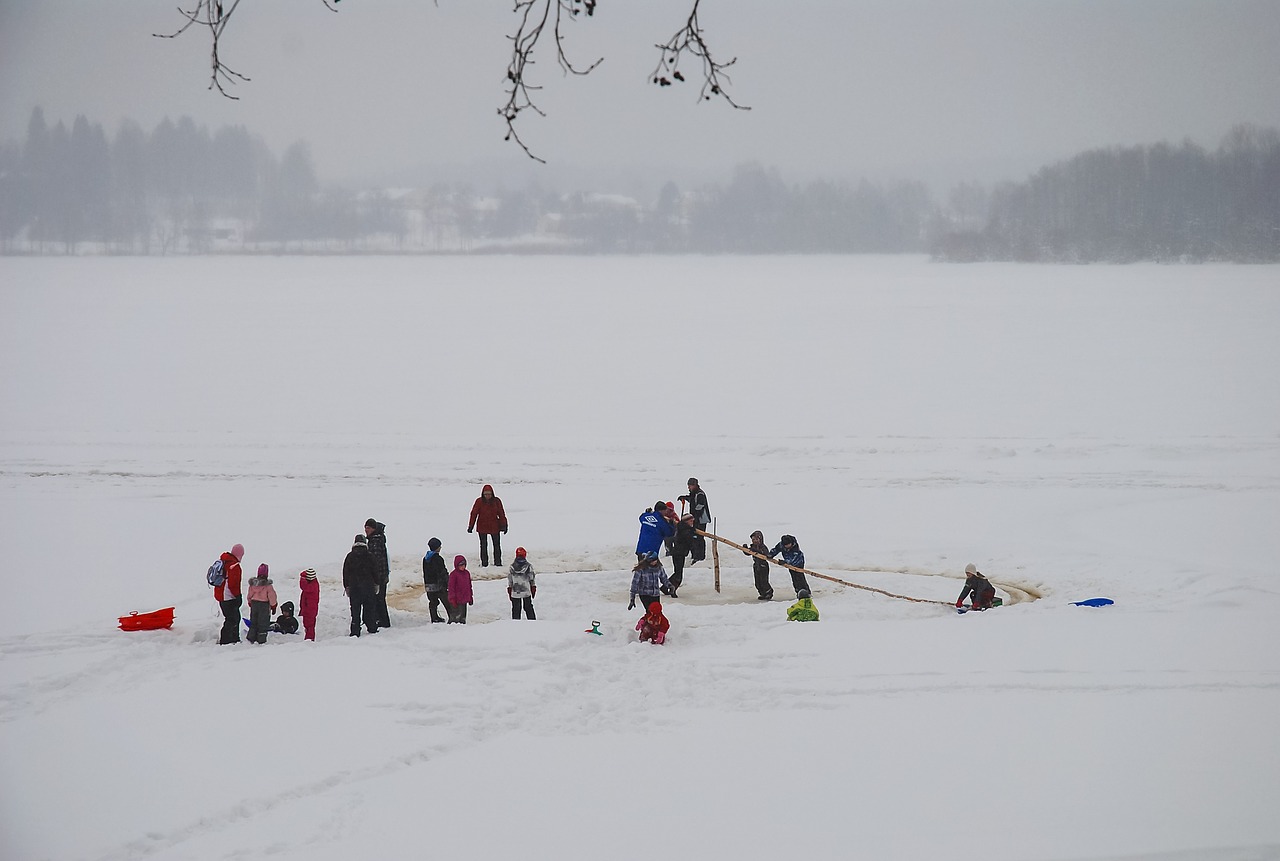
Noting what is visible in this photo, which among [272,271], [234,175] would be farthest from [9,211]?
[272,271]

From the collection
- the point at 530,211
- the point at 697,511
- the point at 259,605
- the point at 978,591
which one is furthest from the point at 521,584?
the point at 530,211

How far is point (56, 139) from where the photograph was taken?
16388 centimetres

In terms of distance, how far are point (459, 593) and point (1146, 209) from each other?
10314 centimetres

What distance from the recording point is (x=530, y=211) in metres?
184

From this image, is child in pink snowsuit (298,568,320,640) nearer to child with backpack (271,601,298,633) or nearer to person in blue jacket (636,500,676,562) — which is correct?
child with backpack (271,601,298,633)

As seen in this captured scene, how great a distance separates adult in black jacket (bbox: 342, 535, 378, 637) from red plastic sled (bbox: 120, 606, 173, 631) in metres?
1.99

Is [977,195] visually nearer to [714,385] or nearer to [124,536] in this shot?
[714,385]

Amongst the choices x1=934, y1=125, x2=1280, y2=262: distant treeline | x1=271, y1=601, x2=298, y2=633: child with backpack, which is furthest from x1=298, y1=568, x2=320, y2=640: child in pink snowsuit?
x1=934, y1=125, x2=1280, y2=262: distant treeline

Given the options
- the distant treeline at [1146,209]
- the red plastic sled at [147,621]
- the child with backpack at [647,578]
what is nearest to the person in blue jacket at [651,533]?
the child with backpack at [647,578]

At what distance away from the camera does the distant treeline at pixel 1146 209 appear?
8194 cm

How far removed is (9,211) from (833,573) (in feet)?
543

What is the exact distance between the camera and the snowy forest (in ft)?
345

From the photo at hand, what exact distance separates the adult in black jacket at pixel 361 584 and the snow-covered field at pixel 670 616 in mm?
428

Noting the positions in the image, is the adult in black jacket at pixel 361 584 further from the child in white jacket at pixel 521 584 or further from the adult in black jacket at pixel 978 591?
the adult in black jacket at pixel 978 591
